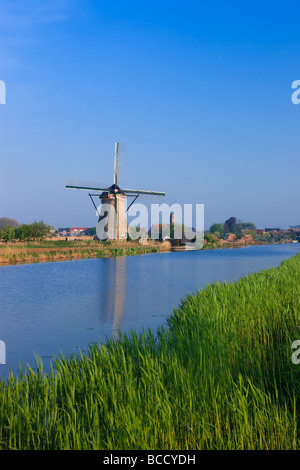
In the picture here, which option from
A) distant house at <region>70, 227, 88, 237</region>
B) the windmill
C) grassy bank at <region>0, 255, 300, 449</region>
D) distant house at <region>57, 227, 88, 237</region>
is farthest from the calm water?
distant house at <region>57, 227, 88, 237</region>

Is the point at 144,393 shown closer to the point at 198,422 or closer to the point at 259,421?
the point at 198,422

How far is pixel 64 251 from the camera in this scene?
3456cm

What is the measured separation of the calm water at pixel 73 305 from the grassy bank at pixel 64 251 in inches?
174

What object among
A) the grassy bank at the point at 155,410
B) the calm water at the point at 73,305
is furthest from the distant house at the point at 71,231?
the grassy bank at the point at 155,410

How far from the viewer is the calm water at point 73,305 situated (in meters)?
8.78

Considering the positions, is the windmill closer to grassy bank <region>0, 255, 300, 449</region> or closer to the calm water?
the calm water

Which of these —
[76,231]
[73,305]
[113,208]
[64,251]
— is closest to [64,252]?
[64,251]

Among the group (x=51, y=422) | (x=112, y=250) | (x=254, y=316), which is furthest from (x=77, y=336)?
(x=112, y=250)

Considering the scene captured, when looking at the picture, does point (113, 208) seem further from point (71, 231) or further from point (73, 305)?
point (71, 231)

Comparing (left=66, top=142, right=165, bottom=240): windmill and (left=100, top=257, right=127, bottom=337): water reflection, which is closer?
(left=100, top=257, right=127, bottom=337): water reflection

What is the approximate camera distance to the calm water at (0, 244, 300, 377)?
28.8ft

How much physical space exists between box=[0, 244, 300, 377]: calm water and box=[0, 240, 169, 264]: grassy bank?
4417 mm

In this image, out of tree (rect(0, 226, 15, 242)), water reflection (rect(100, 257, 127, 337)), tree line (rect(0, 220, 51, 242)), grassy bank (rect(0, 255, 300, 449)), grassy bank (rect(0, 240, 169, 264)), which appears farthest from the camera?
tree line (rect(0, 220, 51, 242))

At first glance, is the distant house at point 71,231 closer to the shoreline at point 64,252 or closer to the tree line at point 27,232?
the tree line at point 27,232
